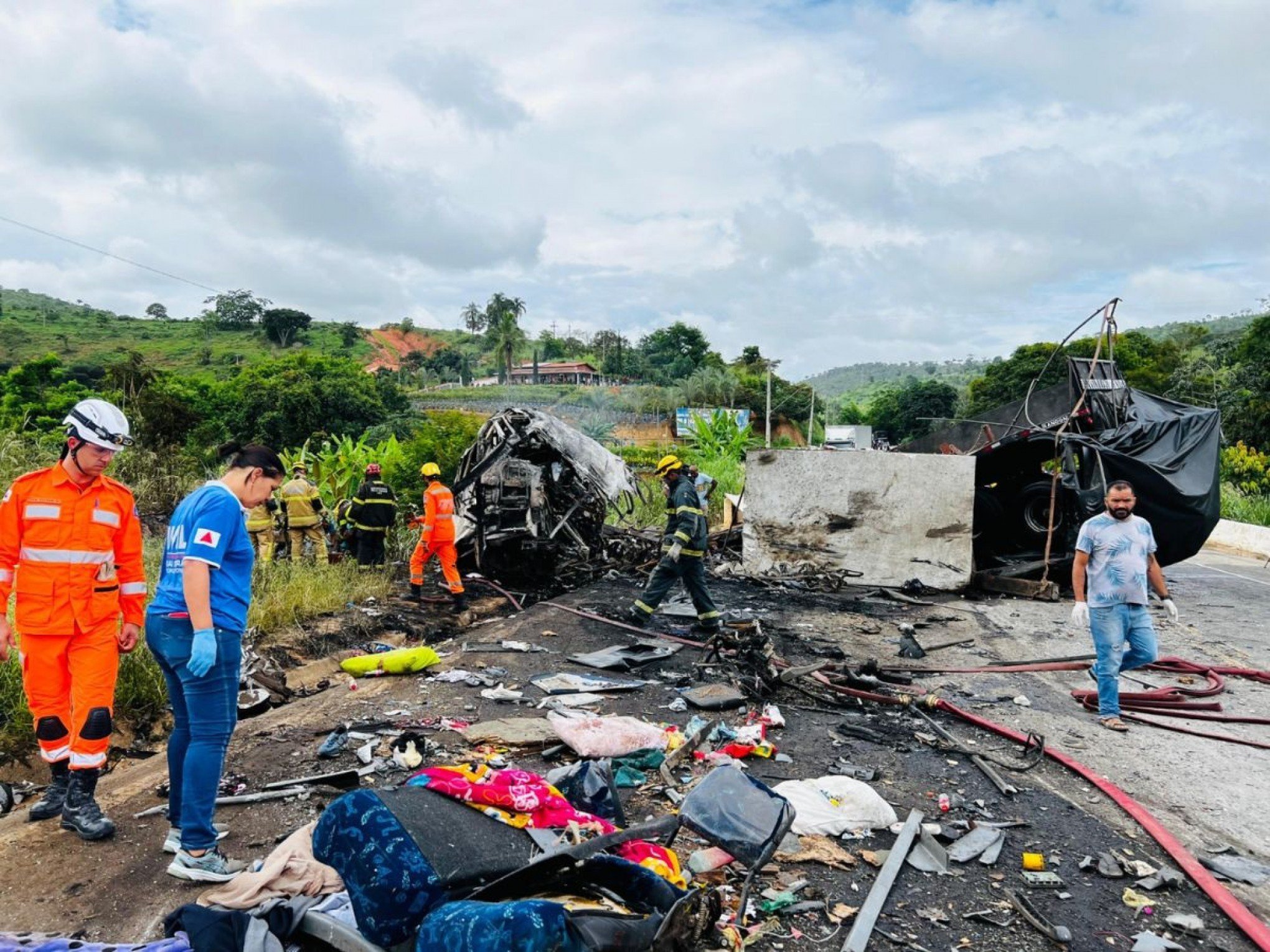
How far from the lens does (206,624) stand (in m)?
3.04

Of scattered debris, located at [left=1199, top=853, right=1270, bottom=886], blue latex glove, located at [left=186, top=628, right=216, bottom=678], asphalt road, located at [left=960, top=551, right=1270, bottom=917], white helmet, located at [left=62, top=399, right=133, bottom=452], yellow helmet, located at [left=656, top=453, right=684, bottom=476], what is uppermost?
white helmet, located at [left=62, top=399, right=133, bottom=452]

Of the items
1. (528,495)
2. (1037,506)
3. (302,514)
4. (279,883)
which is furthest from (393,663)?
(1037,506)

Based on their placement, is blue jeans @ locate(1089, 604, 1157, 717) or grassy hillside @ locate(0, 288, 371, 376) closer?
blue jeans @ locate(1089, 604, 1157, 717)

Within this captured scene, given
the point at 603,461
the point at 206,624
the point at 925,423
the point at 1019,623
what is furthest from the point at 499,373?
the point at 206,624

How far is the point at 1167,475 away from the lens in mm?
9023

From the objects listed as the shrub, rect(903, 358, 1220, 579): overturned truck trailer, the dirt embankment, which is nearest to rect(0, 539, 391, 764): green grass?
rect(903, 358, 1220, 579): overturned truck trailer

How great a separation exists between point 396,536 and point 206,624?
9902 millimetres

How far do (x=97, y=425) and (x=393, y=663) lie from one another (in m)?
3.25

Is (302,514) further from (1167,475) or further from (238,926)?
(1167,475)

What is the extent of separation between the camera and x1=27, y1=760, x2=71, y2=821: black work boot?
366 centimetres

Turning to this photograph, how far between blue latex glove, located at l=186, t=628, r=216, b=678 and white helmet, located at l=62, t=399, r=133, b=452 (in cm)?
99

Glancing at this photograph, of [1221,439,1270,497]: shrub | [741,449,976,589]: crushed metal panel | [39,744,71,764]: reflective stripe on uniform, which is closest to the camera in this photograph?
[39,744,71,764]: reflective stripe on uniform

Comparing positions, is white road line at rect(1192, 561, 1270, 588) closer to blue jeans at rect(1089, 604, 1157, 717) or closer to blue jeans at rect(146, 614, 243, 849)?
blue jeans at rect(1089, 604, 1157, 717)

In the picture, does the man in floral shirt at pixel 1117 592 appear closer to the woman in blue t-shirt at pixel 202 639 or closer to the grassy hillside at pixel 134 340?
the woman in blue t-shirt at pixel 202 639
